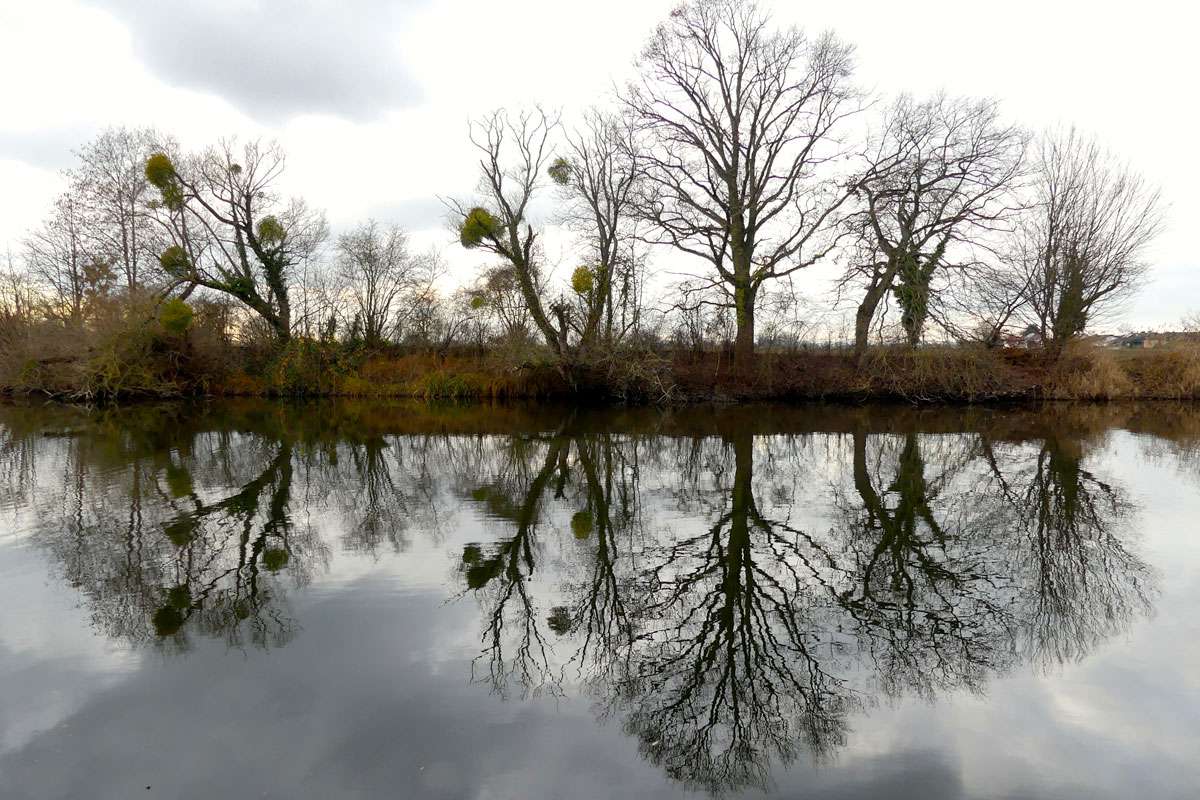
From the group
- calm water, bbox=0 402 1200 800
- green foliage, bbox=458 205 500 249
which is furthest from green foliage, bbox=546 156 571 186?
calm water, bbox=0 402 1200 800

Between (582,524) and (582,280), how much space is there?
58.5 ft

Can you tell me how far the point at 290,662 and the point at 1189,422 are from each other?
24162 millimetres

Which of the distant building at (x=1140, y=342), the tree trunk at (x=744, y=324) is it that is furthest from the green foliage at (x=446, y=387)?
the distant building at (x=1140, y=342)

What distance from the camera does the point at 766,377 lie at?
27.0 m

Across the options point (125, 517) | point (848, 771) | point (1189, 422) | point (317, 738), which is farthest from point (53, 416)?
point (1189, 422)

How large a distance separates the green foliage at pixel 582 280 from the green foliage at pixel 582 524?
1723 centimetres

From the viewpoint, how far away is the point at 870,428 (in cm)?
1794

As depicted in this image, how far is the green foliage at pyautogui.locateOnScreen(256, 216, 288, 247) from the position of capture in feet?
95.6

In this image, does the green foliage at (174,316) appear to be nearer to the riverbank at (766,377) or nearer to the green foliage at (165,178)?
the riverbank at (766,377)

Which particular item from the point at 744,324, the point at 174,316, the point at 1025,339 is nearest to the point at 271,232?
the point at 174,316

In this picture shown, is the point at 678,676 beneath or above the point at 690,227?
beneath

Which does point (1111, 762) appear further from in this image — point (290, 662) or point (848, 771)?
point (290, 662)

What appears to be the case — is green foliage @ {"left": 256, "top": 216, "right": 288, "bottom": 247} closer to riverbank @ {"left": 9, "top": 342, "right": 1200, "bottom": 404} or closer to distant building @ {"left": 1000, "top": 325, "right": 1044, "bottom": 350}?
riverbank @ {"left": 9, "top": 342, "right": 1200, "bottom": 404}

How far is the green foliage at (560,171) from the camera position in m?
25.6
